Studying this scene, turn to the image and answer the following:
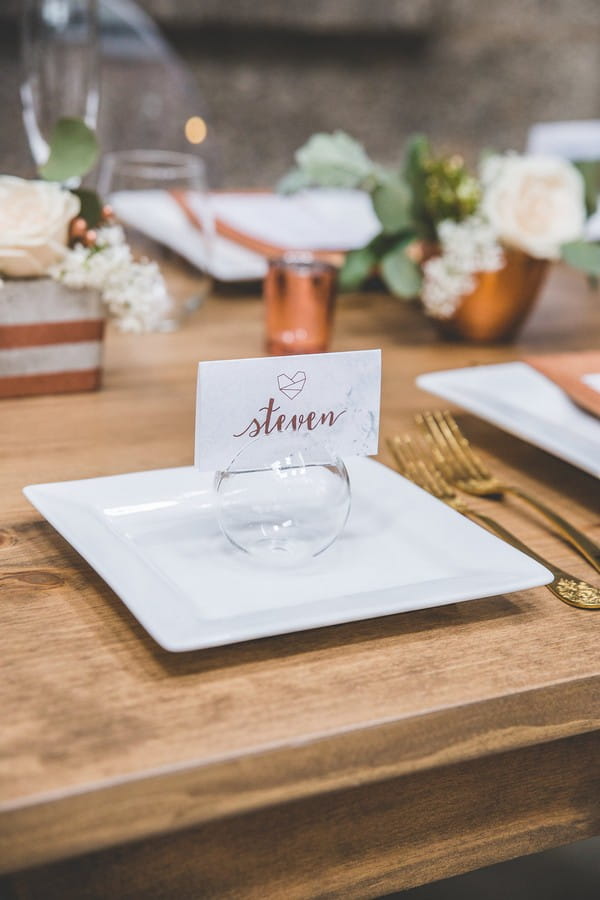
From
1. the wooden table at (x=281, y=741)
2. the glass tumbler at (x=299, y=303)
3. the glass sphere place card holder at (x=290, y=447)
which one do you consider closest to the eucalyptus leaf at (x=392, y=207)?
the glass tumbler at (x=299, y=303)

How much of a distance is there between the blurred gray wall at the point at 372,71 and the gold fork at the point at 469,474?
5.82 feet

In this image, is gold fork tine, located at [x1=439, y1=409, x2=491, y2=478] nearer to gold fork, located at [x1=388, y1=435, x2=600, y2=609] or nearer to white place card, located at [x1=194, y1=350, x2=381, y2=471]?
gold fork, located at [x1=388, y1=435, x2=600, y2=609]

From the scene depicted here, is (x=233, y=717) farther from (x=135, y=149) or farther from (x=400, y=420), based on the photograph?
(x=135, y=149)

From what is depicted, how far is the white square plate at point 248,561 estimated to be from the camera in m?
0.52

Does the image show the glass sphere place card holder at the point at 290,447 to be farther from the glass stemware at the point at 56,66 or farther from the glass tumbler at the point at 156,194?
the glass stemware at the point at 56,66

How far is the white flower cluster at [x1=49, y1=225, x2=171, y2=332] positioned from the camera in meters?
0.89

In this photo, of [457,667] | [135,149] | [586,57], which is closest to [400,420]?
[457,667]

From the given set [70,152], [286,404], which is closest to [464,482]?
[286,404]

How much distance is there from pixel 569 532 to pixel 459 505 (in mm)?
82

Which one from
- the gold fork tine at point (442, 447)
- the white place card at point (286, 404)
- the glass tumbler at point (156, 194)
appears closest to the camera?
the white place card at point (286, 404)

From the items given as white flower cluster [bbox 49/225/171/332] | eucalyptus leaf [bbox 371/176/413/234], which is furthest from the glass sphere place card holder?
eucalyptus leaf [bbox 371/176/413/234]

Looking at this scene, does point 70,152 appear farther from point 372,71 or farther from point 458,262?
point 372,71

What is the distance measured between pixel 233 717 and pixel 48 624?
0.14m

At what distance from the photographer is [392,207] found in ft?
3.86
